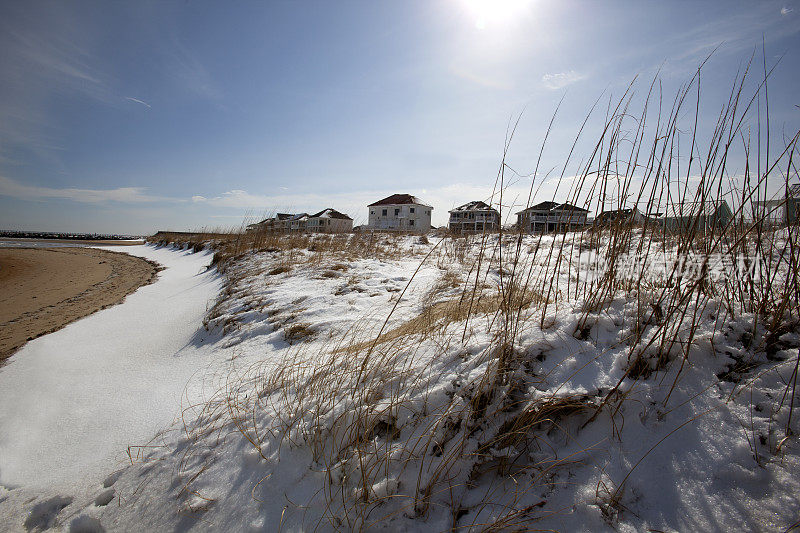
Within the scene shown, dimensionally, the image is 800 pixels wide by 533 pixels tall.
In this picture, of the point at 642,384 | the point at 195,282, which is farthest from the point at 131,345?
the point at 642,384

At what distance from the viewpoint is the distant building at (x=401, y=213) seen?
130 ft

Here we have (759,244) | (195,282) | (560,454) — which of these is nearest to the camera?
(560,454)

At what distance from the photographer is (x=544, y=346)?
169 centimetres

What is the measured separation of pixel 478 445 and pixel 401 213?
39.5m

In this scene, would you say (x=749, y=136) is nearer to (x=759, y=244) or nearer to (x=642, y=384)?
(x=759, y=244)

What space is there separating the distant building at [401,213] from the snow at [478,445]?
122 ft

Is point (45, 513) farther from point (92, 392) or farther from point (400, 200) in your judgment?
point (400, 200)

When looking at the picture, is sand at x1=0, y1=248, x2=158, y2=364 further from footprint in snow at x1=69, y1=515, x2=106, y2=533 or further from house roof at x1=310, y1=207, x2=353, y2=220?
house roof at x1=310, y1=207, x2=353, y2=220

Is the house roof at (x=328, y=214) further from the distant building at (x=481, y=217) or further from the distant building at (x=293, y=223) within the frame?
the distant building at (x=481, y=217)

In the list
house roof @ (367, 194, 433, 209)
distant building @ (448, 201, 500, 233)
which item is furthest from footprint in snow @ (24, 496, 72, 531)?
house roof @ (367, 194, 433, 209)

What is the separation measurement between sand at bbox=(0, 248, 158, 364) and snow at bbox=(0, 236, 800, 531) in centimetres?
390

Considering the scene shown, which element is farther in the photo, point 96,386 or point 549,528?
point 96,386

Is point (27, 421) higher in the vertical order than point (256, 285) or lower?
lower

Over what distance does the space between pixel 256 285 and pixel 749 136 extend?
5798 millimetres
